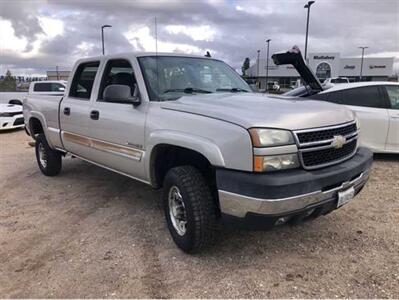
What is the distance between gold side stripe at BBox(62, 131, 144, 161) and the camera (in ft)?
14.0

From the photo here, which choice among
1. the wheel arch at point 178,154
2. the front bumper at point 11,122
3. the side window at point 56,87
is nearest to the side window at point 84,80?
the wheel arch at point 178,154

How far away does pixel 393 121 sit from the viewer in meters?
7.31

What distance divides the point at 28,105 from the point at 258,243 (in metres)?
4.85

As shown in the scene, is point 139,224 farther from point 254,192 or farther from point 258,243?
point 254,192

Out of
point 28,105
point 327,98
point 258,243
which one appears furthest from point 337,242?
point 28,105

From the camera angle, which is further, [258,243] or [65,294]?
[258,243]

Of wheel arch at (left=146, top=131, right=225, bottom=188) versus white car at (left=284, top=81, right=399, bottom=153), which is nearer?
wheel arch at (left=146, top=131, right=225, bottom=188)

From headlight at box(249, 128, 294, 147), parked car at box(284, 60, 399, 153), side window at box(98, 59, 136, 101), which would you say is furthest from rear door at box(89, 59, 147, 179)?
parked car at box(284, 60, 399, 153)

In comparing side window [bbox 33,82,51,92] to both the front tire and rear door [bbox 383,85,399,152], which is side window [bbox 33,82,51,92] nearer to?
rear door [bbox 383,85,399,152]

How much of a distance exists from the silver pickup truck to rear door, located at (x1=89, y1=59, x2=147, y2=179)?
0.01 m

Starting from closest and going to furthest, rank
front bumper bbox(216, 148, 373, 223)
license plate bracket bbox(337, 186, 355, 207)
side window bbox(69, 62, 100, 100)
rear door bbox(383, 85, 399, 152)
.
Result: 1. front bumper bbox(216, 148, 373, 223)
2. license plate bracket bbox(337, 186, 355, 207)
3. side window bbox(69, 62, 100, 100)
4. rear door bbox(383, 85, 399, 152)

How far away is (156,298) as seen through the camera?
3.09m

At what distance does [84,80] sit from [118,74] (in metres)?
0.92

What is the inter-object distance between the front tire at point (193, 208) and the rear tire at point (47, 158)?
347 cm
